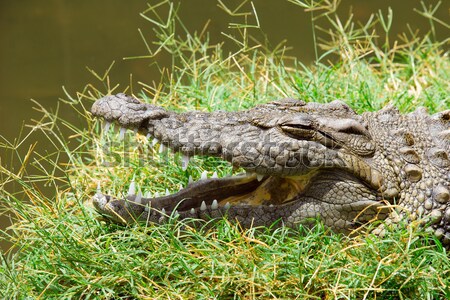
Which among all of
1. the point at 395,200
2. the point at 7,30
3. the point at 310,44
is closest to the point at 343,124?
the point at 395,200

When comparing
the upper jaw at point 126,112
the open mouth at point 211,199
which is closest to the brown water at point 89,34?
the open mouth at point 211,199

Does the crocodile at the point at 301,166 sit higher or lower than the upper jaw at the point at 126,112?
lower

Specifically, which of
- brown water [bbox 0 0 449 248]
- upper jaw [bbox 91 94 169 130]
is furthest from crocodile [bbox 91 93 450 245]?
brown water [bbox 0 0 449 248]

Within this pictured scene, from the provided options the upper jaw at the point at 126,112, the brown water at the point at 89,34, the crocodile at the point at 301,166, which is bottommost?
the brown water at the point at 89,34

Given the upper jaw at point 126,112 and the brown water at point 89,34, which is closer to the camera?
the upper jaw at point 126,112

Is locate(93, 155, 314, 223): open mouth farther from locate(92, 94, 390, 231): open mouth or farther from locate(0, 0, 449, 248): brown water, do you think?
locate(0, 0, 449, 248): brown water

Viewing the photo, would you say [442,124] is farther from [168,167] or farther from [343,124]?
[168,167]

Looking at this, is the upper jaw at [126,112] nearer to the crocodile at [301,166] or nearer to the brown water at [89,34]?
the crocodile at [301,166]
